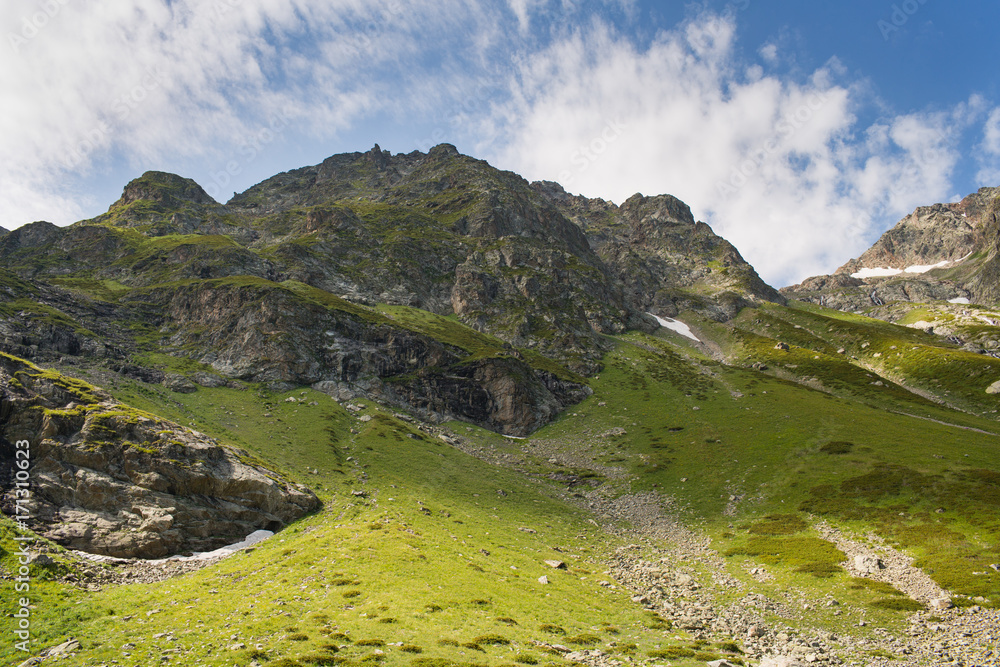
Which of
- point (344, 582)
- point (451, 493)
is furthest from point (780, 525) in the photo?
point (344, 582)

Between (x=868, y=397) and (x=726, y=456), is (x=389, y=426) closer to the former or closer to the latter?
(x=726, y=456)

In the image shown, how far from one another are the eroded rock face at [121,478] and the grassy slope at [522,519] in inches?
256

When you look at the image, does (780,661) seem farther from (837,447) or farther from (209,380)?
(209,380)

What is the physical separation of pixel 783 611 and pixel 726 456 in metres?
50.8

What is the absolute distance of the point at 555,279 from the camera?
194250mm

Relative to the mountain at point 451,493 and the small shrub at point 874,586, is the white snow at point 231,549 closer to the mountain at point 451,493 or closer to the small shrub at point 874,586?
the mountain at point 451,493

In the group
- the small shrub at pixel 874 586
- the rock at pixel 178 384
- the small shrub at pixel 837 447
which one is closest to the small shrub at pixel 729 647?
the small shrub at pixel 874 586

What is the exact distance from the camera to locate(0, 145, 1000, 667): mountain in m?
24.4

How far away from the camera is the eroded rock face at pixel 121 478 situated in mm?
36344

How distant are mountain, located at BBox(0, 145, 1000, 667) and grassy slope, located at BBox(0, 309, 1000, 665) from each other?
14.3 inches

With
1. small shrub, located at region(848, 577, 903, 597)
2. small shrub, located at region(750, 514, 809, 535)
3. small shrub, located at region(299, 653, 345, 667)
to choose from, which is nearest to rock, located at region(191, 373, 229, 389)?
small shrub, located at region(299, 653, 345, 667)

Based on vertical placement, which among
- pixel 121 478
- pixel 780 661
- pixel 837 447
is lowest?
pixel 121 478

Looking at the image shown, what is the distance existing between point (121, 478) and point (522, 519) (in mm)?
44292

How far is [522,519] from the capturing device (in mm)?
57906
